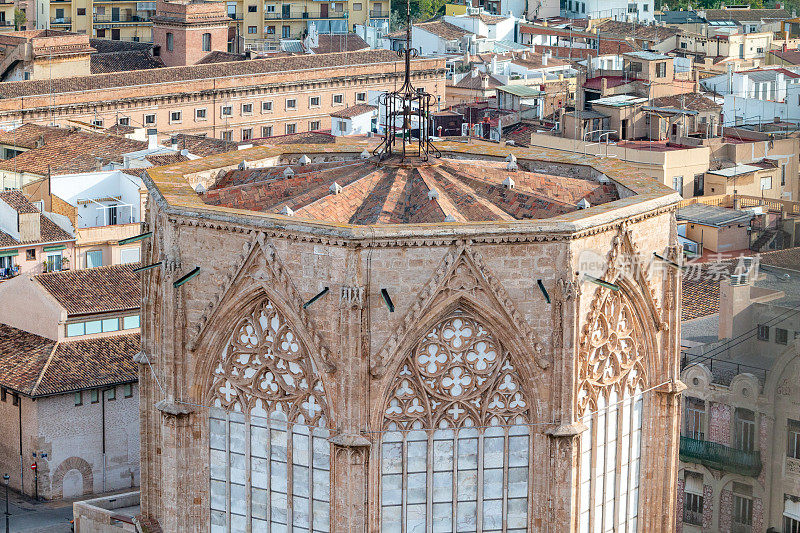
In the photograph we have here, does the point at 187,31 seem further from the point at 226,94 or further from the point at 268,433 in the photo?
the point at 268,433

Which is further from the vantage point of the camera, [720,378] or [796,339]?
[720,378]

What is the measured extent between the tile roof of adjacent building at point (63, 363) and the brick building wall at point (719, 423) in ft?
67.6

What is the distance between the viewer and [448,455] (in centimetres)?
4091

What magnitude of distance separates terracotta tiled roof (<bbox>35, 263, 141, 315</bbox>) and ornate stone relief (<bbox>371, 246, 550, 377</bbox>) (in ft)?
108

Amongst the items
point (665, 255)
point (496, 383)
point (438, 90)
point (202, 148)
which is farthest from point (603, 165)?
point (438, 90)

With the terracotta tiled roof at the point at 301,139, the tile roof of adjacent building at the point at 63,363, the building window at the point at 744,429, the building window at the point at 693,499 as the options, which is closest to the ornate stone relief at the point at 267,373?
the building window at the point at 744,429

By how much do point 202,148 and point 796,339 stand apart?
54.2m

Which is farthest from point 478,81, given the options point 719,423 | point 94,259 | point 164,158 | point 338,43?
point 719,423

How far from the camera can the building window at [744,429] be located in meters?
57.3

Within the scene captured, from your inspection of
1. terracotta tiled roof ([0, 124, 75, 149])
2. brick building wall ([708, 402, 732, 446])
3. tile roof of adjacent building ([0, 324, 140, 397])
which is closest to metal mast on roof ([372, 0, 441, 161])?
brick building wall ([708, 402, 732, 446])

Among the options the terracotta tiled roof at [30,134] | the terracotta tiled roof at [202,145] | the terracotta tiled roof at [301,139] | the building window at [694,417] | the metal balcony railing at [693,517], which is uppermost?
the terracotta tiled roof at [30,134]

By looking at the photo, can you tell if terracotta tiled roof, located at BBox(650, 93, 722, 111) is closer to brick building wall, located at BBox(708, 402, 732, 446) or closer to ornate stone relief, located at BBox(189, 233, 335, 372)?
brick building wall, located at BBox(708, 402, 732, 446)

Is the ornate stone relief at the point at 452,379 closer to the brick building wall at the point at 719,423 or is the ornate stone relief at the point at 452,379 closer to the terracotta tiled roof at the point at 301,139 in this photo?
the brick building wall at the point at 719,423

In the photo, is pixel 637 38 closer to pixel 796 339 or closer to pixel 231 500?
pixel 796 339
